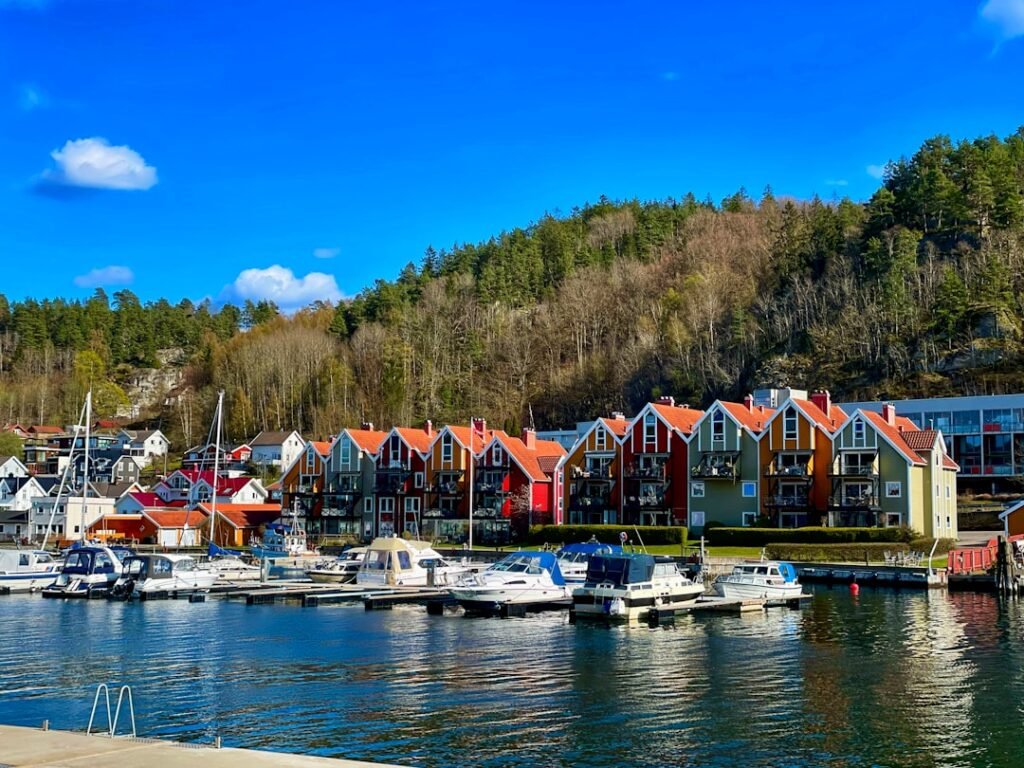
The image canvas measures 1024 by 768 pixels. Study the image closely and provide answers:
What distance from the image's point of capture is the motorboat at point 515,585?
52812 mm

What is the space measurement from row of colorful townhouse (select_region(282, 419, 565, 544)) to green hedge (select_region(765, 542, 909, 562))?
2875 centimetres

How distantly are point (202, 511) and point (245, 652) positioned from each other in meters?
74.1

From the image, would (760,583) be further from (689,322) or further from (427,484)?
(689,322)

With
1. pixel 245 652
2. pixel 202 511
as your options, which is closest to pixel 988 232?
pixel 202 511

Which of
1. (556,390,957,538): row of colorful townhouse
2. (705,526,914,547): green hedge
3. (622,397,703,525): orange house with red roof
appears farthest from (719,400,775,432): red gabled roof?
(705,526,914,547): green hedge

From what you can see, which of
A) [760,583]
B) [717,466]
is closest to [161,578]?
[760,583]

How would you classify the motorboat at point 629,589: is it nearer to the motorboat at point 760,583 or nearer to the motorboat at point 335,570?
the motorboat at point 760,583

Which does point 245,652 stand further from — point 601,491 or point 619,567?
point 601,491

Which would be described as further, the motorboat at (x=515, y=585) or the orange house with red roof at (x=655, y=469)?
the orange house with red roof at (x=655, y=469)

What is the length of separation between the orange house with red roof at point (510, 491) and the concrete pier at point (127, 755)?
76.8 m

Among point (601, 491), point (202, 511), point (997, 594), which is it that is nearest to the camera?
point (997, 594)

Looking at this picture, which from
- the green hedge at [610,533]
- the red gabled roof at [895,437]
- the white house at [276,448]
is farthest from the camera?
the white house at [276,448]

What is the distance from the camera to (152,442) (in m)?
181

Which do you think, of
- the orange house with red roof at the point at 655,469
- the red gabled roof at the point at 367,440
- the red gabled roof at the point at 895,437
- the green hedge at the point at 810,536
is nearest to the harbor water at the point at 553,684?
the green hedge at the point at 810,536
